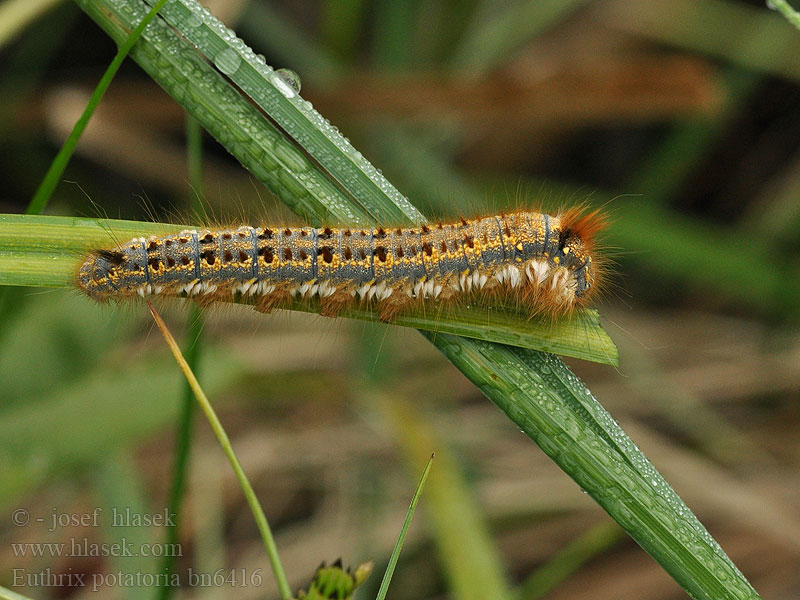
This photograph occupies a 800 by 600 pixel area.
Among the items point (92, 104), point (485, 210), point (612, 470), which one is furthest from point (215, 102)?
A: point (485, 210)

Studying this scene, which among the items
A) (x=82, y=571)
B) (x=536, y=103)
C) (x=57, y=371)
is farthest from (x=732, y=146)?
(x=82, y=571)

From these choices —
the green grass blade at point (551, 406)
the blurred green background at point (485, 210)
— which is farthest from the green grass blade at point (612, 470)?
the blurred green background at point (485, 210)

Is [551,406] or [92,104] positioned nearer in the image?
[551,406]

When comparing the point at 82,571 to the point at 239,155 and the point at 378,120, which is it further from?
the point at 378,120

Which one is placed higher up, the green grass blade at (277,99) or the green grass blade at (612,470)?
the green grass blade at (277,99)

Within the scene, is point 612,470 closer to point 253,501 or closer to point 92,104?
point 253,501

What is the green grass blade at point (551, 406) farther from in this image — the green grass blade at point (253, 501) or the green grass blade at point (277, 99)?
the green grass blade at point (253, 501)
